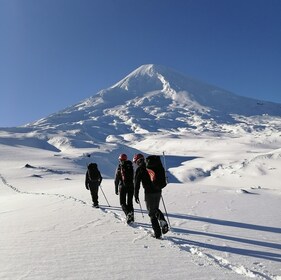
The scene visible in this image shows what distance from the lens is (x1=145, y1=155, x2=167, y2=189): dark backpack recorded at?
9.77 meters

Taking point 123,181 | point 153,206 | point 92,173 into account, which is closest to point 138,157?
point 153,206

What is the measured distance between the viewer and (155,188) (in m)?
9.77

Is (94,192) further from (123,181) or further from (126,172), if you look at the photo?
(126,172)

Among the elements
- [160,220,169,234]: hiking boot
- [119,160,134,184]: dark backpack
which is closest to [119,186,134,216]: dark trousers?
[119,160,134,184]: dark backpack

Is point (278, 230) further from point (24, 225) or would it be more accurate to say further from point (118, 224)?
point (24, 225)

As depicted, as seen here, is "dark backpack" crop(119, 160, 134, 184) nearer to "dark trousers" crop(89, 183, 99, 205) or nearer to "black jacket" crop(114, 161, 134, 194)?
"black jacket" crop(114, 161, 134, 194)

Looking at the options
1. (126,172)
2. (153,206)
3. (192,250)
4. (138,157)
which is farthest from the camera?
(126,172)

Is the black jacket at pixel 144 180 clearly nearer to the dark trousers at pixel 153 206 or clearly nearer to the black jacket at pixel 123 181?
the dark trousers at pixel 153 206

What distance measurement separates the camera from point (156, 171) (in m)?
9.81

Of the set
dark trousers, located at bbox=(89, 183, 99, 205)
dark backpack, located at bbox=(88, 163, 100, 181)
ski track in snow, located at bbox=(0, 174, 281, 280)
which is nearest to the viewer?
ski track in snow, located at bbox=(0, 174, 281, 280)

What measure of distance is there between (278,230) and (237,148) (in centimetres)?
19229

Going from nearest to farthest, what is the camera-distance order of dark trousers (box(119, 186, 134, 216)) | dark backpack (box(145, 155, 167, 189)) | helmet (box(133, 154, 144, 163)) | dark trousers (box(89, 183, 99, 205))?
dark backpack (box(145, 155, 167, 189))
helmet (box(133, 154, 144, 163))
dark trousers (box(119, 186, 134, 216))
dark trousers (box(89, 183, 99, 205))

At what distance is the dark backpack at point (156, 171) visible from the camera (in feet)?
32.1

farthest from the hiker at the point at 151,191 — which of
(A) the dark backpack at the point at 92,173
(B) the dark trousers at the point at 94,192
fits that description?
(A) the dark backpack at the point at 92,173
